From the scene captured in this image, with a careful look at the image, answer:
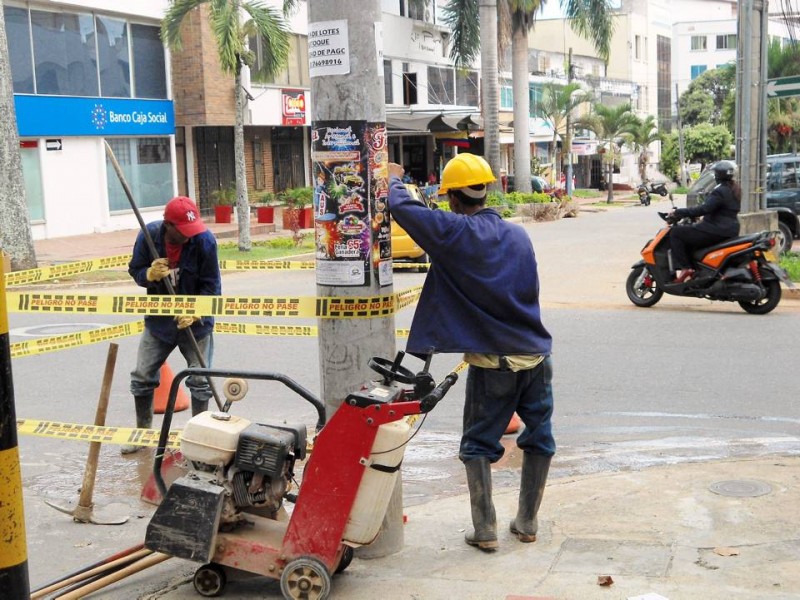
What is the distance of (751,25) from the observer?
15375mm

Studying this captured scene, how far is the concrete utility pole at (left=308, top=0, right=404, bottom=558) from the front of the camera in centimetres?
480

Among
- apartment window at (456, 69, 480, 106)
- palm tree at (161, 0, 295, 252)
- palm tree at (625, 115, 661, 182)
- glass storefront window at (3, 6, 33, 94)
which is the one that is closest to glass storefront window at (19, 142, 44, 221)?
glass storefront window at (3, 6, 33, 94)

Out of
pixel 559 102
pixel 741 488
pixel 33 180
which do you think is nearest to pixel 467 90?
pixel 559 102

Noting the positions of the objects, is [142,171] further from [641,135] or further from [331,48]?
[641,135]

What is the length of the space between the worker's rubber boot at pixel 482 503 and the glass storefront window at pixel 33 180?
22997 millimetres

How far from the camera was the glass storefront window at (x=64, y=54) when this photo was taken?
2592 cm

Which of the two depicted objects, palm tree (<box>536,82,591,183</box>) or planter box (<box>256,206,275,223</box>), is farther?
palm tree (<box>536,82,591,183</box>)

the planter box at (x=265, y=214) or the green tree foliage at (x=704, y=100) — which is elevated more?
the green tree foliage at (x=704, y=100)

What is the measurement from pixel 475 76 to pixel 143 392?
147 ft

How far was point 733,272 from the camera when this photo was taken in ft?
40.3

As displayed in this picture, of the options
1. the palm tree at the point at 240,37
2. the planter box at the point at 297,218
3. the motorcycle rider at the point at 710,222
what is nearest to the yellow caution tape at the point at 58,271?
the motorcycle rider at the point at 710,222

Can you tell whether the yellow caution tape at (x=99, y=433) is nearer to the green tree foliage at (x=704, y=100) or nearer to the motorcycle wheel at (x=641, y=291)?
the motorcycle wheel at (x=641, y=291)

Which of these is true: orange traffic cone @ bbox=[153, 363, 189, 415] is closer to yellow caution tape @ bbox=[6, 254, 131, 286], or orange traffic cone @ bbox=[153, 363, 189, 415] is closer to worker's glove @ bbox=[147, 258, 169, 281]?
yellow caution tape @ bbox=[6, 254, 131, 286]

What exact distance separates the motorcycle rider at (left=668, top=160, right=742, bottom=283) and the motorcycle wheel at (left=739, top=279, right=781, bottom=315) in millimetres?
715
